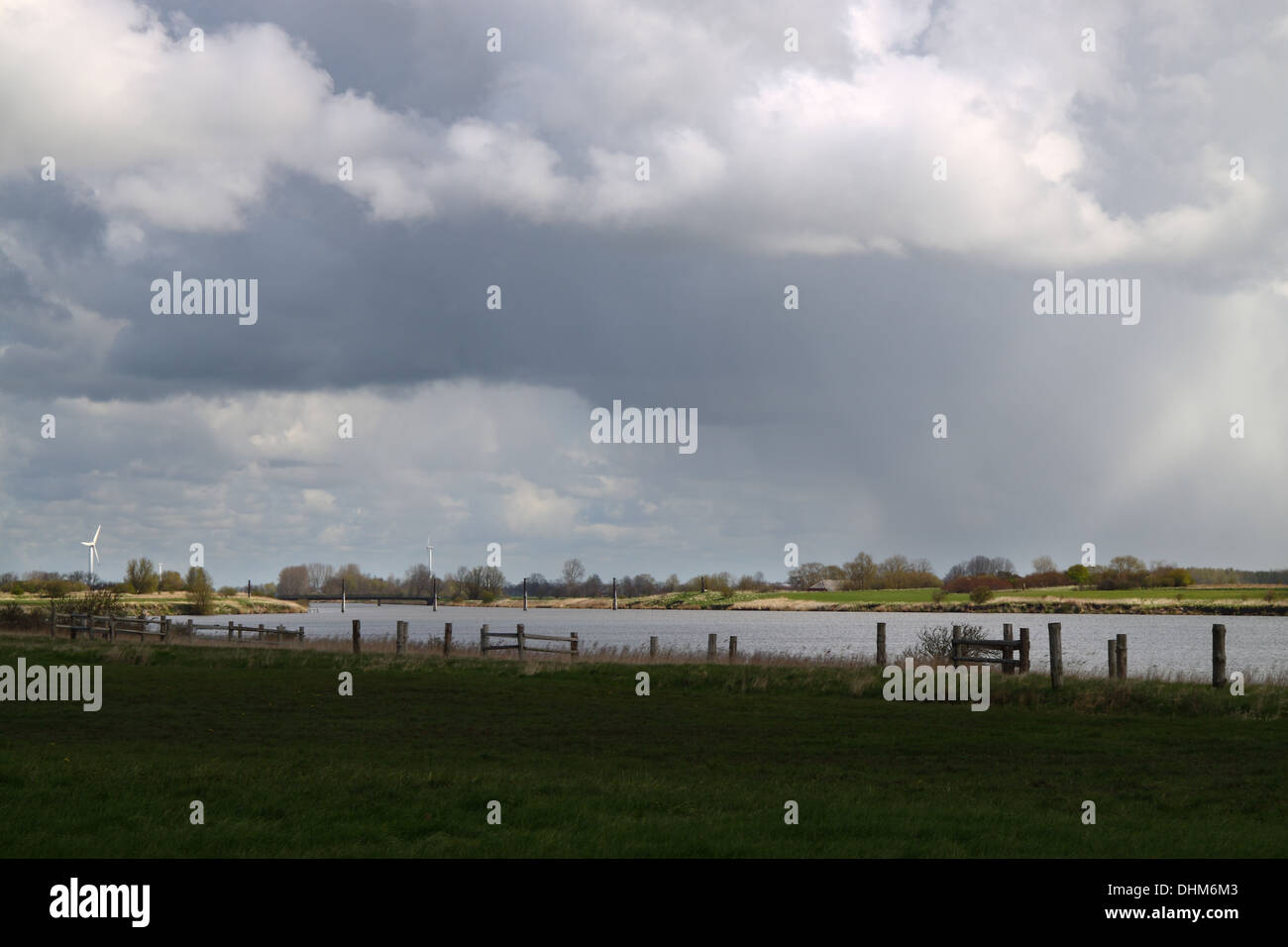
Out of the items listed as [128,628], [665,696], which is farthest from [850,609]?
[665,696]

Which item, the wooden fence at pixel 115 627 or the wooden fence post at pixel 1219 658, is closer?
the wooden fence post at pixel 1219 658

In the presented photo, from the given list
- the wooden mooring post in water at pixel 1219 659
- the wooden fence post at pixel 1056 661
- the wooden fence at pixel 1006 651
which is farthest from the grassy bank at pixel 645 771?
the wooden fence at pixel 1006 651

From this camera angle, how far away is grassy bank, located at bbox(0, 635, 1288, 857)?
937 cm

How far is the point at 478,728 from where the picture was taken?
62.4ft

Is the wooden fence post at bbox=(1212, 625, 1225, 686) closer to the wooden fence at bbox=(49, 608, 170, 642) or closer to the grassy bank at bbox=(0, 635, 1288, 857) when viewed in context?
the grassy bank at bbox=(0, 635, 1288, 857)

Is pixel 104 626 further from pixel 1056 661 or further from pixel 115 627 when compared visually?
pixel 1056 661

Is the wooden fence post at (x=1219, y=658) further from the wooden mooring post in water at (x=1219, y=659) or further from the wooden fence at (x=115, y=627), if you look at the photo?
the wooden fence at (x=115, y=627)

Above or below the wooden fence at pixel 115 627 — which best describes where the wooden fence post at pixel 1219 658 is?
above

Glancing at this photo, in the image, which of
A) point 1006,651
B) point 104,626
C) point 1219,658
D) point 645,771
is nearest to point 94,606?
point 104,626

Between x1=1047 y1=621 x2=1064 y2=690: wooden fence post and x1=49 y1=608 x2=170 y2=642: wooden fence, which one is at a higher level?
x1=1047 y1=621 x2=1064 y2=690: wooden fence post

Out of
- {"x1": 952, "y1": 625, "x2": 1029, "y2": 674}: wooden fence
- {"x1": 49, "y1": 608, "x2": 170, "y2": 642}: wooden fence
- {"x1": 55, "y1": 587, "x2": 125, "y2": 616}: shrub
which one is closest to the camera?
{"x1": 952, "y1": 625, "x2": 1029, "y2": 674}: wooden fence

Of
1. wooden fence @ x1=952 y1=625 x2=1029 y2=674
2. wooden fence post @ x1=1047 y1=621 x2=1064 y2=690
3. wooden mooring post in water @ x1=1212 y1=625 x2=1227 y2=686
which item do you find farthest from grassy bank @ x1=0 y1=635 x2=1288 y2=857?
wooden fence @ x1=952 y1=625 x2=1029 y2=674

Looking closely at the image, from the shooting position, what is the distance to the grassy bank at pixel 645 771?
9367mm
